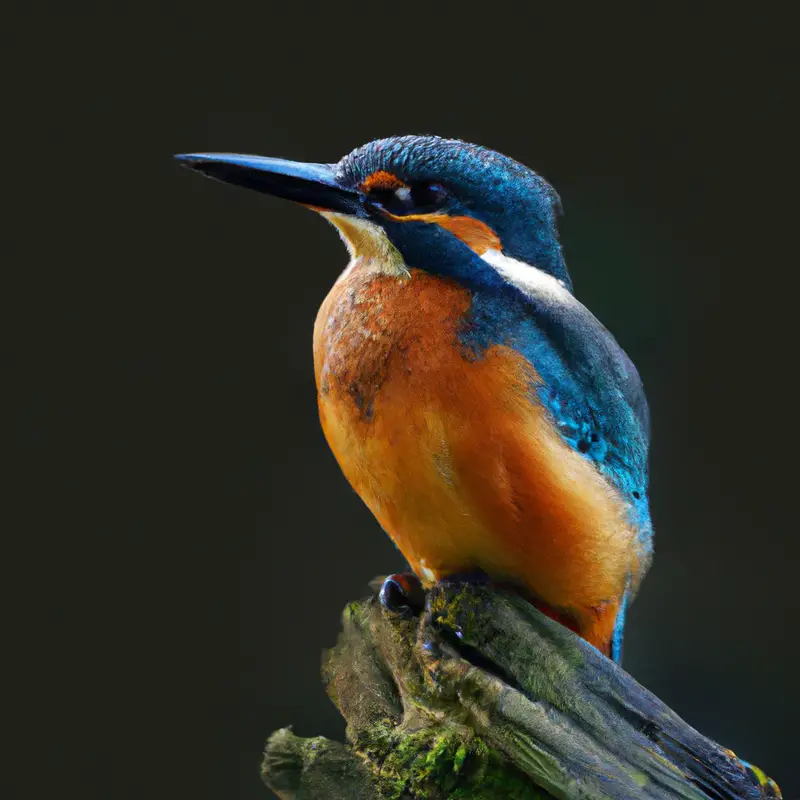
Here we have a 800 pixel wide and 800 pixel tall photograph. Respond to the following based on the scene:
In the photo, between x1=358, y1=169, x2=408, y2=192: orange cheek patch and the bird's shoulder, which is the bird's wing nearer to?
the bird's shoulder

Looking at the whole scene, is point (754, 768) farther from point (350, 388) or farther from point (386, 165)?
point (386, 165)

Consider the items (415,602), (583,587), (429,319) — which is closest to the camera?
(429,319)

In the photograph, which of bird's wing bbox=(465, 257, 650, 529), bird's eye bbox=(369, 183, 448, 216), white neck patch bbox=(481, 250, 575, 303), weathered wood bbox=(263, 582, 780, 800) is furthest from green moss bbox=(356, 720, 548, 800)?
bird's eye bbox=(369, 183, 448, 216)

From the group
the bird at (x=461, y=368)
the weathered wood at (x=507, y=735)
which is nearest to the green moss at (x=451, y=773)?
the weathered wood at (x=507, y=735)

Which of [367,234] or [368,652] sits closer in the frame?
[367,234]

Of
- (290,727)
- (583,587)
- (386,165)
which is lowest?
(290,727)

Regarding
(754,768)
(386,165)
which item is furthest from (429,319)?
(754,768)

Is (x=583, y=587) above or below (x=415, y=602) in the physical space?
above

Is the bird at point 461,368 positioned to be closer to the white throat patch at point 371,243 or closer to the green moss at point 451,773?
the white throat patch at point 371,243

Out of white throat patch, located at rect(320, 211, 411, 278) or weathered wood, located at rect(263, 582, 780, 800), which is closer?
weathered wood, located at rect(263, 582, 780, 800)
